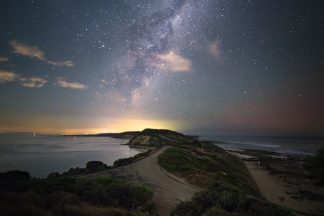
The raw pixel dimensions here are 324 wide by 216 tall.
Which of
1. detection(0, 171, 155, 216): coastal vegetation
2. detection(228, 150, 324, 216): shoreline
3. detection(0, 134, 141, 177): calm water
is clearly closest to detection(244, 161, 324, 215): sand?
detection(228, 150, 324, 216): shoreline

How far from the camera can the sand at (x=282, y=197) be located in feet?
90.5

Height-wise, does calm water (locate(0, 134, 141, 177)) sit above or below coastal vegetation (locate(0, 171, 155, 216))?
below

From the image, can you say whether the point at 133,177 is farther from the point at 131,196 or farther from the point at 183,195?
the point at 131,196

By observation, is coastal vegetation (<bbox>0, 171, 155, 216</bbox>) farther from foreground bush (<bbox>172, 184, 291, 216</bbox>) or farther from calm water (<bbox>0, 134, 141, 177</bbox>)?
calm water (<bbox>0, 134, 141, 177</bbox>)

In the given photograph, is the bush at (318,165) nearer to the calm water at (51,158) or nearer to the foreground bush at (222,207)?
the foreground bush at (222,207)

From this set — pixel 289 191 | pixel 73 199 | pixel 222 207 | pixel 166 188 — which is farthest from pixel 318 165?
pixel 73 199

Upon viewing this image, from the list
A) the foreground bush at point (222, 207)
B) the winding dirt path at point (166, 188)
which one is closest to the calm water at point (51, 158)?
the winding dirt path at point (166, 188)

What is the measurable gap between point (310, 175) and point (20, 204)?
54484 mm

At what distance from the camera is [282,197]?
33094 millimetres

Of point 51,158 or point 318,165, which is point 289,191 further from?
point 51,158

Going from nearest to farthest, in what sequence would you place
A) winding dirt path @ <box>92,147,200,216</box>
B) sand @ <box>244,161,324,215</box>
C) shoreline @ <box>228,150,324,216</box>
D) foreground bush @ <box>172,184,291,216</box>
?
foreground bush @ <box>172,184,291,216</box>
winding dirt path @ <box>92,147,200,216</box>
sand @ <box>244,161,324,215</box>
shoreline @ <box>228,150,324,216</box>

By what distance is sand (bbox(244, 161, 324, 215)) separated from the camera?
1086 inches

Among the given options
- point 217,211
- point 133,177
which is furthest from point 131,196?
point 133,177

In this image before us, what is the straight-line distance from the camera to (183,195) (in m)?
Result: 20.5
